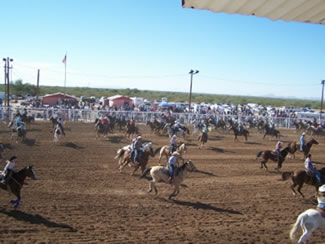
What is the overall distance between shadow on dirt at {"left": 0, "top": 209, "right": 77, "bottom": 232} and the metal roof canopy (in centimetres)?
694

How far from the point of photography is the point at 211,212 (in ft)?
31.9

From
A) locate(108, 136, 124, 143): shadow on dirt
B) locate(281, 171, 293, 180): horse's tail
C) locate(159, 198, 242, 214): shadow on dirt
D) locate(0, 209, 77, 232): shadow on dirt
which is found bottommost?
locate(0, 209, 77, 232): shadow on dirt

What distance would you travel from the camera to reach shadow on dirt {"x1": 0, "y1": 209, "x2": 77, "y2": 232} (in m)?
8.09

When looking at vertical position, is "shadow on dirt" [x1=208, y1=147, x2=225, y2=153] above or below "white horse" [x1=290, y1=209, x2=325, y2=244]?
below

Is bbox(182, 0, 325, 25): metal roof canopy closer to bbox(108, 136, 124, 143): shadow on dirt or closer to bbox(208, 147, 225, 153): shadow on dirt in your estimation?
bbox(208, 147, 225, 153): shadow on dirt

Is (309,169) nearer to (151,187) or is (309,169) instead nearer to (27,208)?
(151,187)

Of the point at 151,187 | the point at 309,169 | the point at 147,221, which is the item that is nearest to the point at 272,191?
the point at 309,169

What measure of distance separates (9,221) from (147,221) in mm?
3606

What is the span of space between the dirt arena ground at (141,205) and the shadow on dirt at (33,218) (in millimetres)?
24

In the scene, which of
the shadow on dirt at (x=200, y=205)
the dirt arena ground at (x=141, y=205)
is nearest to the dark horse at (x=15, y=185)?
the dirt arena ground at (x=141, y=205)

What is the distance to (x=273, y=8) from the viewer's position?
2533 mm

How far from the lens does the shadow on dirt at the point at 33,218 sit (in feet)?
26.5

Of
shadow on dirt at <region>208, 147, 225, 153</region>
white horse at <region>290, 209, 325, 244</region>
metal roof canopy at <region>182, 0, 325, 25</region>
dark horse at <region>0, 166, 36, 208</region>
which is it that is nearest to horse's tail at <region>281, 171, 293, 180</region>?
white horse at <region>290, 209, 325, 244</region>

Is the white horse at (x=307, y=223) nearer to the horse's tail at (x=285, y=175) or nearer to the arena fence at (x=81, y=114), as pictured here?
the horse's tail at (x=285, y=175)
